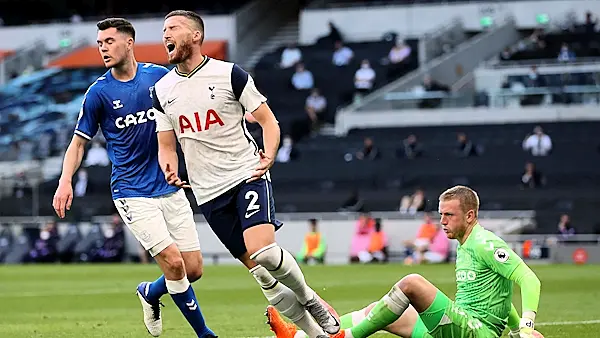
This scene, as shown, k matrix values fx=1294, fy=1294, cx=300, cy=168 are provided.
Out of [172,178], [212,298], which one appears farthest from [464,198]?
[212,298]

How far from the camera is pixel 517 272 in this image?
798 centimetres

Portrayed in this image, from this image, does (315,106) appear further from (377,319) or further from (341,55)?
(377,319)

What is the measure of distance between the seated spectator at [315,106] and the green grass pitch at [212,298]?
10268mm

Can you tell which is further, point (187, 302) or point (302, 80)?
point (302, 80)

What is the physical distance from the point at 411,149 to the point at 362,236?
4117 mm

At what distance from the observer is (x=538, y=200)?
2845cm

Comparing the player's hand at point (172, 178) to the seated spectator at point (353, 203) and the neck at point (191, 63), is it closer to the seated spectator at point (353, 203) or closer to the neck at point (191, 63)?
the neck at point (191, 63)

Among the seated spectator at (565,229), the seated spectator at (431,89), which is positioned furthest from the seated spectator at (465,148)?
the seated spectator at (565,229)

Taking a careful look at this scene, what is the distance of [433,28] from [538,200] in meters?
14.3

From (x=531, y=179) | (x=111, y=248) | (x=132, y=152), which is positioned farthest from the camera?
(x=111, y=248)

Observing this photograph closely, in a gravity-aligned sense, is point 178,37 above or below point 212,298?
above

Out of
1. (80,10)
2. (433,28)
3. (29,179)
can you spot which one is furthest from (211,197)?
(80,10)

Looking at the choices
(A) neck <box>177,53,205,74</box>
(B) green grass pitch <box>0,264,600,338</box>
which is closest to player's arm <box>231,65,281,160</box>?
(A) neck <box>177,53,205,74</box>

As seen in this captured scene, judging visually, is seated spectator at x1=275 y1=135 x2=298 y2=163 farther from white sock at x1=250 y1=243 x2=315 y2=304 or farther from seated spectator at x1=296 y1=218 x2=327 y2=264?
white sock at x1=250 y1=243 x2=315 y2=304
